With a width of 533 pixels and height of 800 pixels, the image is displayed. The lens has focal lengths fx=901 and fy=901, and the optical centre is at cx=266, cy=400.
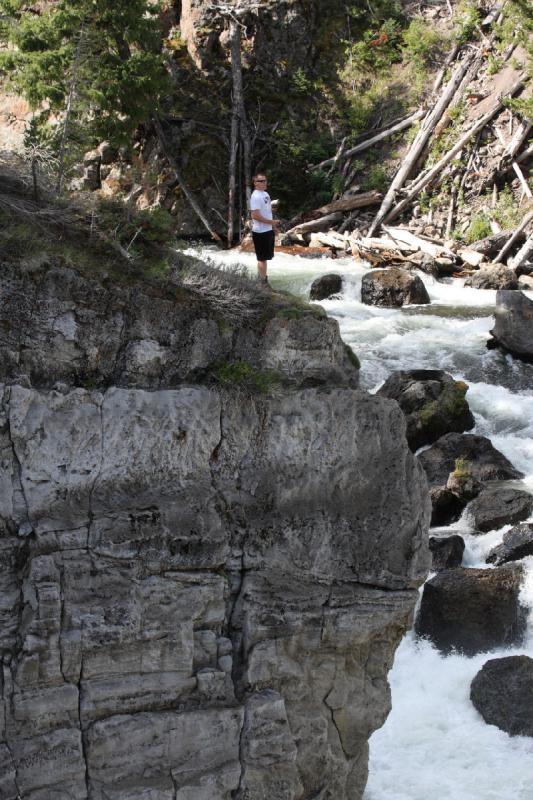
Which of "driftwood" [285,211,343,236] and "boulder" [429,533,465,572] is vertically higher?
"driftwood" [285,211,343,236]

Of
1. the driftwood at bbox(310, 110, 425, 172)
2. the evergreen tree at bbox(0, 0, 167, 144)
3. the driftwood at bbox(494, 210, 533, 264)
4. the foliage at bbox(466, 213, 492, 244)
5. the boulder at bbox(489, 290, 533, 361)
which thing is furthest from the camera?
the driftwood at bbox(310, 110, 425, 172)

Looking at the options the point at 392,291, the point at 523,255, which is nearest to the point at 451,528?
the point at 392,291

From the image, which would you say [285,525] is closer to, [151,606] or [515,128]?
[151,606]

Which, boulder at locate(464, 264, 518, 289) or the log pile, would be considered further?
the log pile

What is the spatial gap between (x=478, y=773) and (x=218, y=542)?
4796 mm

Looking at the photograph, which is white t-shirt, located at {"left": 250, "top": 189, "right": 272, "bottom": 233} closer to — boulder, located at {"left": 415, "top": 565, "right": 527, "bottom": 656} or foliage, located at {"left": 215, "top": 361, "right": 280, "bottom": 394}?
foliage, located at {"left": 215, "top": 361, "right": 280, "bottom": 394}

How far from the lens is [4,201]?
791 cm

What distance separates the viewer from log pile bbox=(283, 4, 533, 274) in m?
25.5

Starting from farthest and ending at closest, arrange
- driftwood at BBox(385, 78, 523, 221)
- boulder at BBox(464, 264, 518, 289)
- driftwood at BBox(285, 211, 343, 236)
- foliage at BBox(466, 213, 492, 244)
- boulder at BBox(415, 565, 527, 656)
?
driftwood at BBox(285, 211, 343, 236)
driftwood at BBox(385, 78, 523, 221)
foliage at BBox(466, 213, 492, 244)
boulder at BBox(464, 264, 518, 289)
boulder at BBox(415, 565, 527, 656)

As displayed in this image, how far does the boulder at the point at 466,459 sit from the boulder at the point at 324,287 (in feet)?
23.6

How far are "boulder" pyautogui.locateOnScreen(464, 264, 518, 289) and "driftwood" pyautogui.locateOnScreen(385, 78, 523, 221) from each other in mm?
5234

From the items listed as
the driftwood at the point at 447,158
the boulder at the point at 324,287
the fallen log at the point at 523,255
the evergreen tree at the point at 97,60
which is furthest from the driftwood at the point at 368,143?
the boulder at the point at 324,287

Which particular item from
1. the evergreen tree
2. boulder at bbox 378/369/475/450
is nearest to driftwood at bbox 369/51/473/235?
the evergreen tree

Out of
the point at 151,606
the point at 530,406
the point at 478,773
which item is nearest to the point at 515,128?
the point at 530,406
